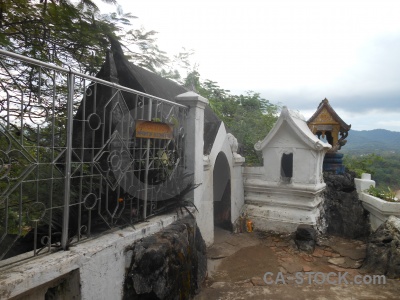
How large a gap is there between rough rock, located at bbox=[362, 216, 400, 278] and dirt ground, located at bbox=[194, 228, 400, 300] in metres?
0.16

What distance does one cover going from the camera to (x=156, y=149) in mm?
3818

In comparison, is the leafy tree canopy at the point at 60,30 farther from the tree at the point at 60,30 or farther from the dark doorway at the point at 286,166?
the dark doorway at the point at 286,166

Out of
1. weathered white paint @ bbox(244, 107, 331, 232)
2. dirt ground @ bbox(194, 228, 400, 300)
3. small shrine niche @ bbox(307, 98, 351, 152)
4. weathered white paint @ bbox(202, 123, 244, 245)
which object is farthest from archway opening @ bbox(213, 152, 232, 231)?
small shrine niche @ bbox(307, 98, 351, 152)

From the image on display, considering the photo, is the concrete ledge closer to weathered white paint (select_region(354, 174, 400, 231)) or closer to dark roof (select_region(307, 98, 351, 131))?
weathered white paint (select_region(354, 174, 400, 231))

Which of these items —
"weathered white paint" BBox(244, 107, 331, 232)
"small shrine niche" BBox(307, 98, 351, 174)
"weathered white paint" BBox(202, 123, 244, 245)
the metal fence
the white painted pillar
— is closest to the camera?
the metal fence

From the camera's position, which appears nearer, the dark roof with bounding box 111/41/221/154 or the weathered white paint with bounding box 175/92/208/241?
the dark roof with bounding box 111/41/221/154

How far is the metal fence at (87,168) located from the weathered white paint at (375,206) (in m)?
4.43

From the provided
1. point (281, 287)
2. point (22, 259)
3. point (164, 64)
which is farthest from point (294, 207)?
point (22, 259)

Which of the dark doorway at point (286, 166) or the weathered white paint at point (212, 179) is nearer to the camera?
the weathered white paint at point (212, 179)

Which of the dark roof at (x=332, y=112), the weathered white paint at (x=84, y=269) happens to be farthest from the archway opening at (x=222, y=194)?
the weathered white paint at (x=84, y=269)

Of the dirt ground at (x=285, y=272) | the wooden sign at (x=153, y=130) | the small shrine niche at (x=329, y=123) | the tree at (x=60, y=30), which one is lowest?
the dirt ground at (x=285, y=272)

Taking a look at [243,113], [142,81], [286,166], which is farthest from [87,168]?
[243,113]

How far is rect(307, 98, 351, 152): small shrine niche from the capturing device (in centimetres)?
789

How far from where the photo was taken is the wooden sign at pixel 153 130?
10.7 ft
